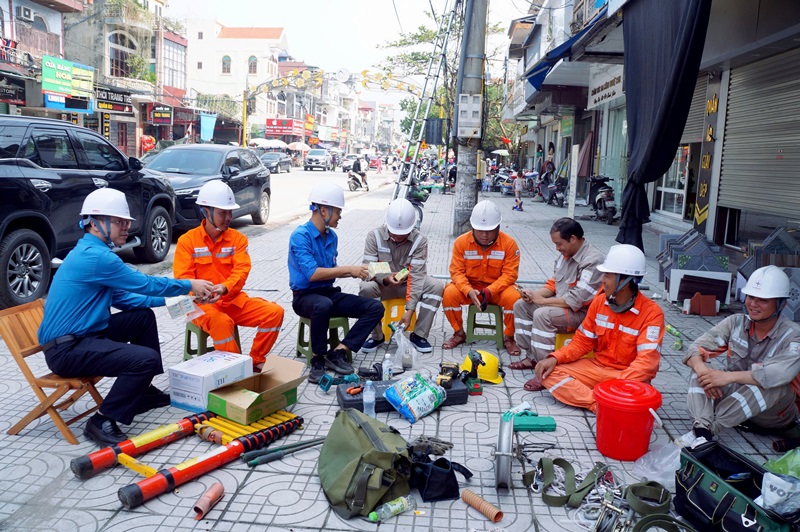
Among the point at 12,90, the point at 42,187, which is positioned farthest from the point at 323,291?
the point at 12,90

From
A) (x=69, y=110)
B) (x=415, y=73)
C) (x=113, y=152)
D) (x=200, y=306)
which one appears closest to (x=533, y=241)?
(x=113, y=152)

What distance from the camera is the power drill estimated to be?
4988 millimetres

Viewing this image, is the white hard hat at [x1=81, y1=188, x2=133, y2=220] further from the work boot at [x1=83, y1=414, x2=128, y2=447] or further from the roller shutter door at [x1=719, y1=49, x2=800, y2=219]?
the roller shutter door at [x1=719, y1=49, x2=800, y2=219]

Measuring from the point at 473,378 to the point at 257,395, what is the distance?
1.78m

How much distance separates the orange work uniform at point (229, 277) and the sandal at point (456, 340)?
69.4 inches

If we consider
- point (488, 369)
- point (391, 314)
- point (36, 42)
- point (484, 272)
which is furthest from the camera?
point (36, 42)

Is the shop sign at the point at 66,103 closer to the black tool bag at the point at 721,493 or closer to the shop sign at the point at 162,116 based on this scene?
the shop sign at the point at 162,116

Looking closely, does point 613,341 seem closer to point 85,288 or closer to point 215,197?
point 215,197

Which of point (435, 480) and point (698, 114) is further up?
point (698, 114)

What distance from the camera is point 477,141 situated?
11.9 metres

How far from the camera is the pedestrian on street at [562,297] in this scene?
5328 millimetres

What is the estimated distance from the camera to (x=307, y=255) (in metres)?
5.37

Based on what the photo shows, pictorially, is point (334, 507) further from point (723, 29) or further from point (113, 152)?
point (723, 29)

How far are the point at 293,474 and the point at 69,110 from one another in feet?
78.4
